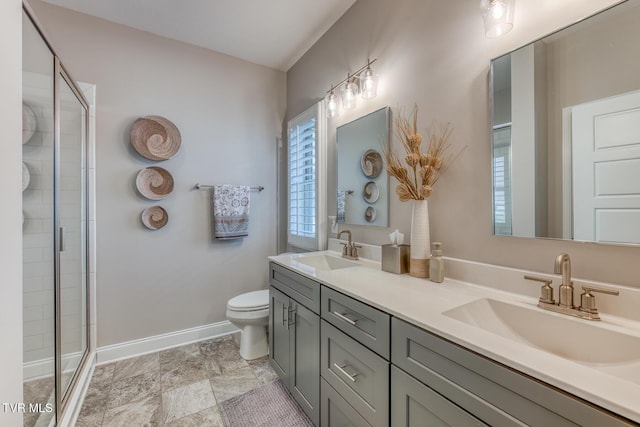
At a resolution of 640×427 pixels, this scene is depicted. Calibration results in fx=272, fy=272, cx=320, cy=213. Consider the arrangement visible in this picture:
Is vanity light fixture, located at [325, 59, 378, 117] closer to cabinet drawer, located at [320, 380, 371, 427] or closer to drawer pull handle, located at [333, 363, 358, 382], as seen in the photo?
drawer pull handle, located at [333, 363, 358, 382]

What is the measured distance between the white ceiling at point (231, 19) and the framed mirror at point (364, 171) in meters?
0.91

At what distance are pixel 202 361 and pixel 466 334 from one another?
2112 mm

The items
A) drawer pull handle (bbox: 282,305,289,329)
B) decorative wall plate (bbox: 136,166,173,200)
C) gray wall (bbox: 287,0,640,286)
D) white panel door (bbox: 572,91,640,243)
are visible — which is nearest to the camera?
white panel door (bbox: 572,91,640,243)

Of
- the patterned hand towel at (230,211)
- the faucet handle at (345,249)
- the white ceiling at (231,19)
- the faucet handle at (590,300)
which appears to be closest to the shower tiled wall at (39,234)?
the white ceiling at (231,19)

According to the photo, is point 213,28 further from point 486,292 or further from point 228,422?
point 228,422

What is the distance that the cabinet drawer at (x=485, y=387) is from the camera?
1.82 feet

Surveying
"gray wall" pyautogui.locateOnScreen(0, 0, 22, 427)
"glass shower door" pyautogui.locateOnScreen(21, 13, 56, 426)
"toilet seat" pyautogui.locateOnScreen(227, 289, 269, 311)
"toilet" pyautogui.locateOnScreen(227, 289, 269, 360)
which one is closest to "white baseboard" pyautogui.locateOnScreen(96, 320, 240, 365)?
"toilet" pyautogui.locateOnScreen(227, 289, 269, 360)

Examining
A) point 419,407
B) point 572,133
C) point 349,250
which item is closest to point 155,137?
point 349,250

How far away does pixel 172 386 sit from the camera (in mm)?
1857

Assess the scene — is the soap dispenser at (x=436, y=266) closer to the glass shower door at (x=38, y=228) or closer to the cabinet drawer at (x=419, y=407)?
the cabinet drawer at (x=419, y=407)

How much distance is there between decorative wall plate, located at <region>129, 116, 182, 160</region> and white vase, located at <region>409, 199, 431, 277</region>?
205cm

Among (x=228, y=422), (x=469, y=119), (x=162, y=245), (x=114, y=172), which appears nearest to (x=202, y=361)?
(x=228, y=422)

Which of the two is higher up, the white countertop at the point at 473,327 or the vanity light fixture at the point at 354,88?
the vanity light fixture at the point at 354,88

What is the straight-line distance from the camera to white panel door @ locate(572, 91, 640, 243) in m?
0.85
